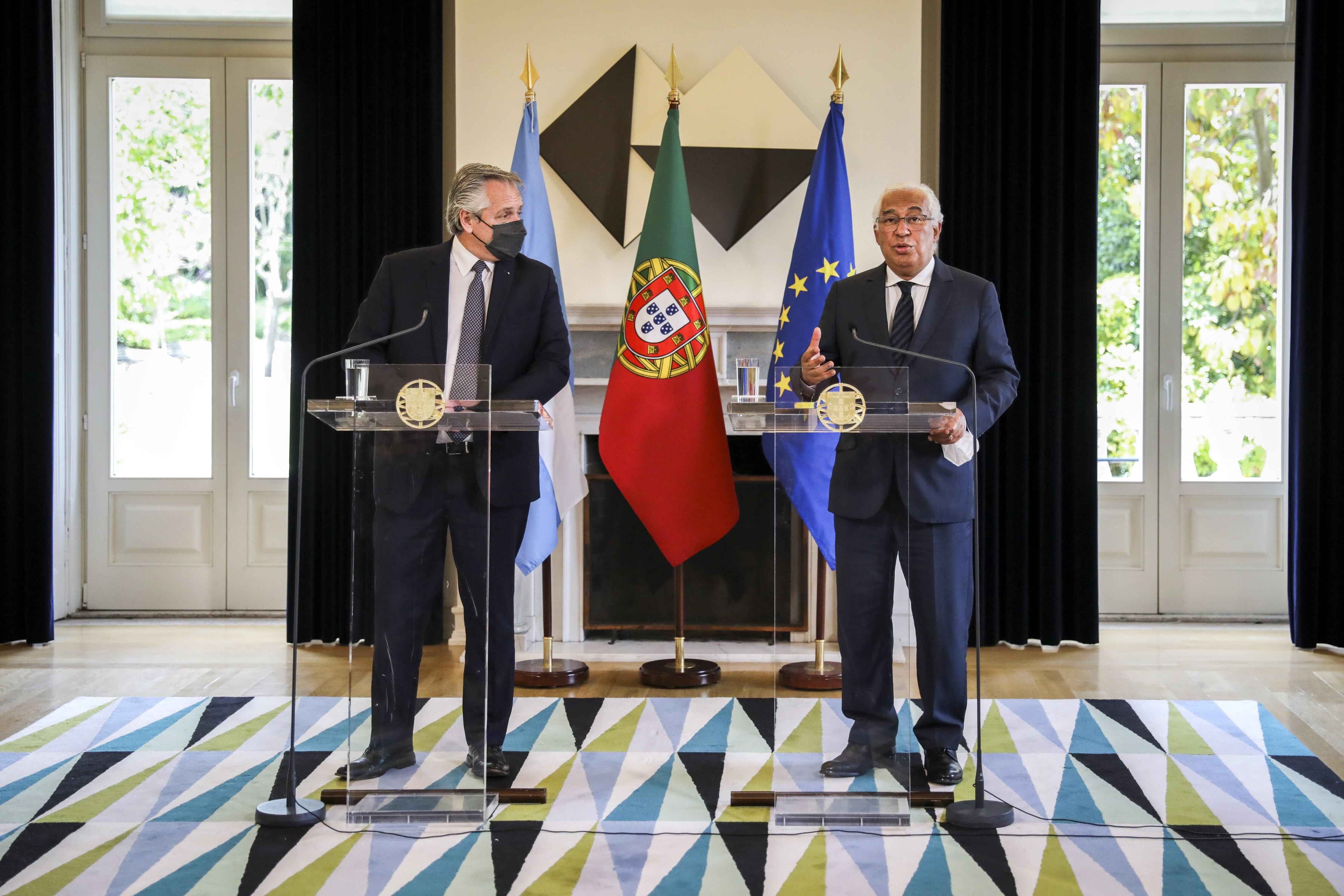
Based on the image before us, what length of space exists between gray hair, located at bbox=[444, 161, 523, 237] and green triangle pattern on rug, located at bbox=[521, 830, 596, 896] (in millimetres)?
1462

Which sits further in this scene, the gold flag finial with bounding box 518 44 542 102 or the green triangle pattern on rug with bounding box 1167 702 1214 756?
the gold flag finial with bounding box 518 44 542 102

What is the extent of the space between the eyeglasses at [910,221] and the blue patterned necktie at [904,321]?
0.14 m

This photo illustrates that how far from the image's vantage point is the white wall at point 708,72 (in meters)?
4.37

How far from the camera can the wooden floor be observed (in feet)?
11.6

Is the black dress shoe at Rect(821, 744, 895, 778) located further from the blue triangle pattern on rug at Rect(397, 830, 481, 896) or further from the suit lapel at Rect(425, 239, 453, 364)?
the suit lapel at Rect(425, 239, 453, 364)

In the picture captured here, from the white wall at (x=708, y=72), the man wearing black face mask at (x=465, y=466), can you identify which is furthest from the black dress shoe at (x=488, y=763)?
the white wall at (x=708, y=72)

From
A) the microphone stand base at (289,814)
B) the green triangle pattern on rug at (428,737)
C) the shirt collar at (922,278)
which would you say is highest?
the shirt collar at (922,278)

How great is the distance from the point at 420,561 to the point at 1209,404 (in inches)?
159

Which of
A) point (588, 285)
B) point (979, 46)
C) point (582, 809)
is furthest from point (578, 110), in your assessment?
point (582, 809)

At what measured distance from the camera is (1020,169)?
439 cm

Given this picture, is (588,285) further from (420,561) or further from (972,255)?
(420,561)

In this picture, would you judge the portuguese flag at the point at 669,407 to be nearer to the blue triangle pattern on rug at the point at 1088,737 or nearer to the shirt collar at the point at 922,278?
the shirt collar at the point at 922,278

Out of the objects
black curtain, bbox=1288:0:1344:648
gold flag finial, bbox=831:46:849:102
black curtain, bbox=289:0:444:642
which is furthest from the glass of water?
black curtain, bbox=1288:0:1344:648

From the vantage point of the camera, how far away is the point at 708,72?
441 centimetres
